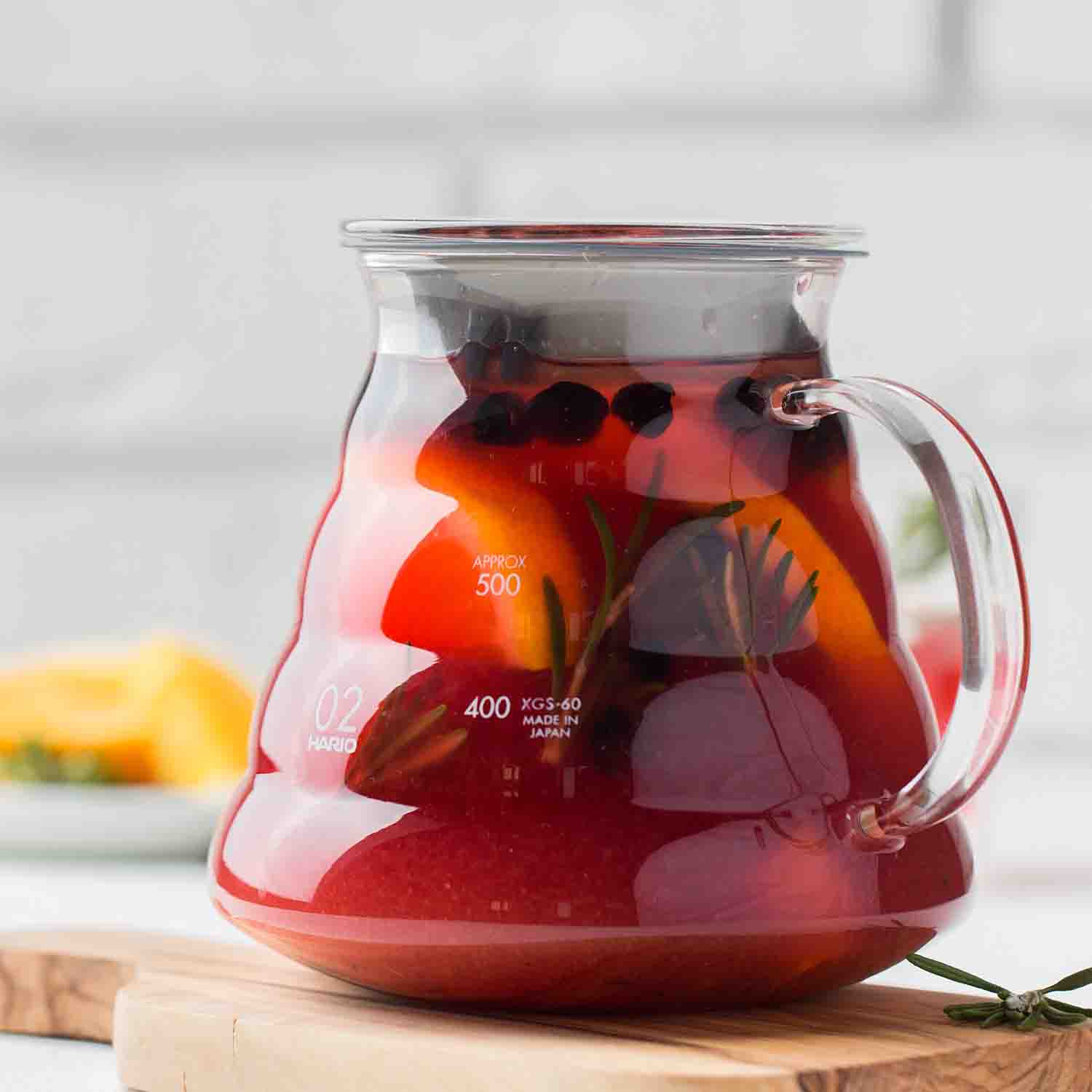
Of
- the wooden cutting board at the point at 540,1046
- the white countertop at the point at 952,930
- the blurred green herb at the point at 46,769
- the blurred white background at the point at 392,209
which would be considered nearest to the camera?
the wooden cutting board at the point at 540,1046

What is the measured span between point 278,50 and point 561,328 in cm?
114

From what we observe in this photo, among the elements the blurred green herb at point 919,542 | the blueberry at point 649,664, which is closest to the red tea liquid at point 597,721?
the blueberry at point 649,664

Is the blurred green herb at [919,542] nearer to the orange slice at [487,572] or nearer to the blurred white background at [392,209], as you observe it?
the blurred white background at [392,209]

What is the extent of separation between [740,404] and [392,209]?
42.1 inches

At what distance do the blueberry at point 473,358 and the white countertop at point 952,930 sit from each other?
0.69 feet

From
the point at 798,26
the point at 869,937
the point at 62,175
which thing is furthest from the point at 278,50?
the point at 869,937

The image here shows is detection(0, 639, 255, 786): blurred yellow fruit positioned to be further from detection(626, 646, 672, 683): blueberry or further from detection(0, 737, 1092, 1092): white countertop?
detection(626, 646, 672, 683): blueberry

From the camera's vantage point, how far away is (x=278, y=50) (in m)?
1.65

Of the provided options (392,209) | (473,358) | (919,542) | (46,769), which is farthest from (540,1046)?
(392,209)

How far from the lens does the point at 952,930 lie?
0.84 meters

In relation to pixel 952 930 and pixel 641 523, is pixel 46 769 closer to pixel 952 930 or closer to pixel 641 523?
pixel 952 930

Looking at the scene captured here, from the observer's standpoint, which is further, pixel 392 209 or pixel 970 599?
pixel 392 209

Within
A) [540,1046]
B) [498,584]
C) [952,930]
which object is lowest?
[952,930]

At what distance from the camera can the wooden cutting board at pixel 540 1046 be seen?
0.52 m
